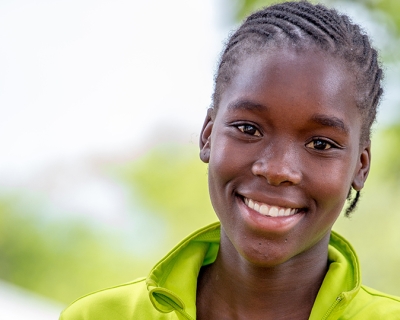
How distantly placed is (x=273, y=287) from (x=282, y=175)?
433 millimetres

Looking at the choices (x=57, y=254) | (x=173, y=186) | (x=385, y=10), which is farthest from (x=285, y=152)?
(x=57, y=254)

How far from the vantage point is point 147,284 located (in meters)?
2.08

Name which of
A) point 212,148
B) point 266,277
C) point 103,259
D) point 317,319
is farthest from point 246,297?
point 103,259

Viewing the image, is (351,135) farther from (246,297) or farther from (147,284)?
(147,284)

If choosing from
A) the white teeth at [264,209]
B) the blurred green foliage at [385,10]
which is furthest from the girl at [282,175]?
the blurred green foliage at [385,10]

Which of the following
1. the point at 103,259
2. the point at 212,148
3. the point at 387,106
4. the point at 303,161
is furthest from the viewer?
the point at 103,259

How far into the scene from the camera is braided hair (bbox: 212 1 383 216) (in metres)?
1.93

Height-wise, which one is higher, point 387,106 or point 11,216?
point 387,106

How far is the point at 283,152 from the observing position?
1838 millimetres

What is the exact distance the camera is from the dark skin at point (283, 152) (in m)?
1.85

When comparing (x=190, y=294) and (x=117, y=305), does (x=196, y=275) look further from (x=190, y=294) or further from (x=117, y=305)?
(x=117, y=305)

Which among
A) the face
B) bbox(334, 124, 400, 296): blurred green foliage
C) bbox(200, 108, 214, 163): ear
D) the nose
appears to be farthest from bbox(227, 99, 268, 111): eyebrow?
bbox(334, 124, 400, 296): blurred green foliage

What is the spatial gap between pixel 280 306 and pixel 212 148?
0.50 m

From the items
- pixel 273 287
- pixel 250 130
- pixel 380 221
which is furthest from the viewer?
pixel 380 221
